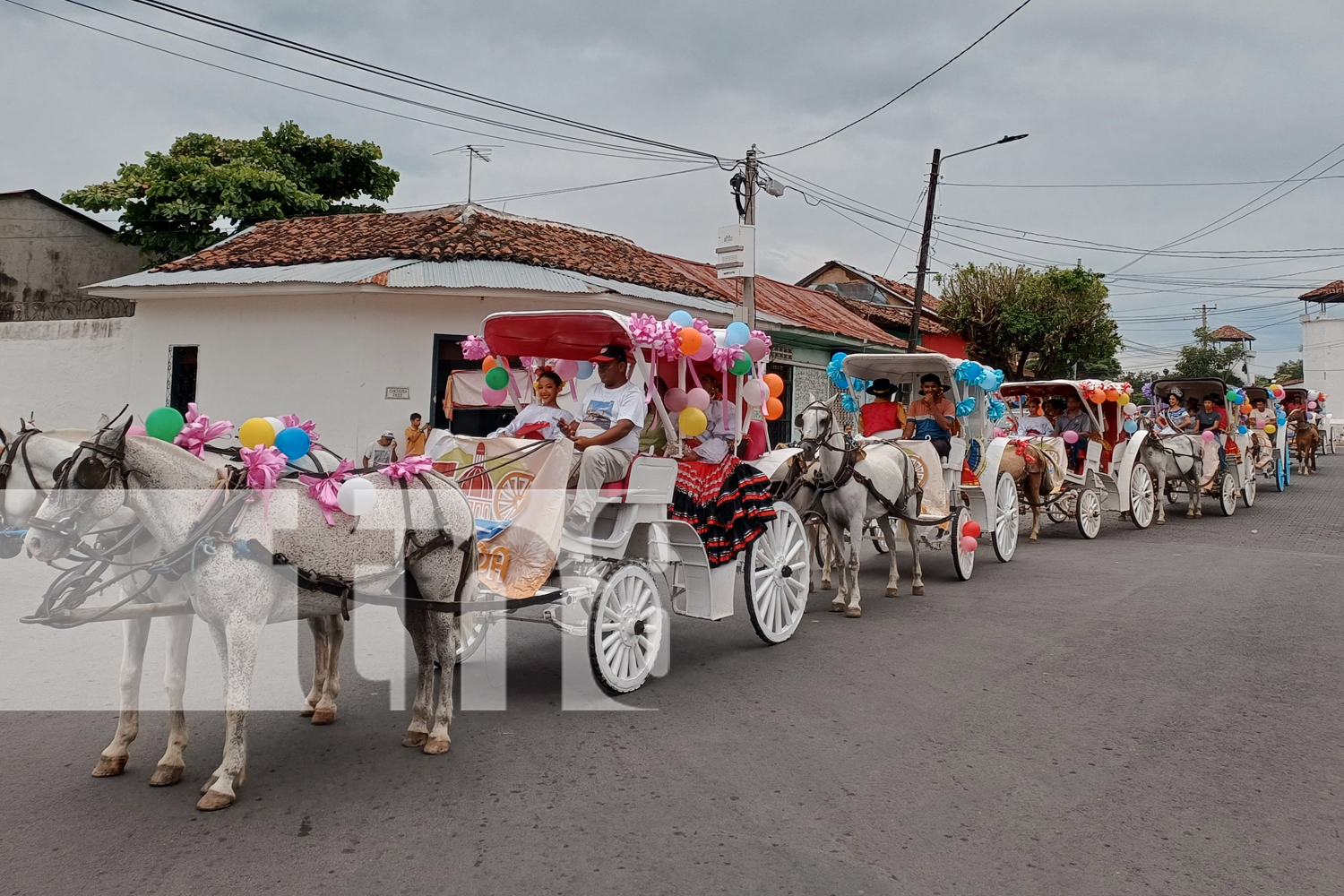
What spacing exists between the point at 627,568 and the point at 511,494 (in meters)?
0.82

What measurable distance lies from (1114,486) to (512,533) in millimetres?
11334

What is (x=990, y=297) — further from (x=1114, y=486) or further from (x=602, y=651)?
(x=602, y=651)

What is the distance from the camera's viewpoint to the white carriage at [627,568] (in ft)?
17.6

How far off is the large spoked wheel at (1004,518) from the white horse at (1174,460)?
4.50 metres

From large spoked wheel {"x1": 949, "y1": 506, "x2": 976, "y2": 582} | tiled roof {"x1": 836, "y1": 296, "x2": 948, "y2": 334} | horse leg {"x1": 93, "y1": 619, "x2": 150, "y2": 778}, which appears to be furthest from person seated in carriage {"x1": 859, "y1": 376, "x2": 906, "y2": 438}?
tiled roof {"x1": 836, "y1": 296, "x2": 948, "y2": 334}

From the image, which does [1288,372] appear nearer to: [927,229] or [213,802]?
[927,229]

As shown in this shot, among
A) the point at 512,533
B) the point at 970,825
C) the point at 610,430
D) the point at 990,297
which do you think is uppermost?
the point at 990,297

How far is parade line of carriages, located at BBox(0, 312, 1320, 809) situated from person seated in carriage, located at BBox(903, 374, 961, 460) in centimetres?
3

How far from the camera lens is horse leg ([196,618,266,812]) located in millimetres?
3758

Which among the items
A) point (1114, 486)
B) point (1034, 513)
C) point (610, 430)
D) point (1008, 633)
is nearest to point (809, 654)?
point (1008, 633)

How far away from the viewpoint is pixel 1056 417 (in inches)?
535

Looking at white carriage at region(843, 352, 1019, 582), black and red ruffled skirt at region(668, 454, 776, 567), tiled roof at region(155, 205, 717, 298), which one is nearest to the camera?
black and red ruffled skirt at region(668, 454, 776, 567)

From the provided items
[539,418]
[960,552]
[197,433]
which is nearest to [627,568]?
[539,418]

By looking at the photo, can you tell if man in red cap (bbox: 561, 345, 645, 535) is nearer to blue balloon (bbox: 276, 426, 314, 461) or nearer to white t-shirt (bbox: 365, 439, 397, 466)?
blue balloon (bbox: 276, 426, 314, 461)
